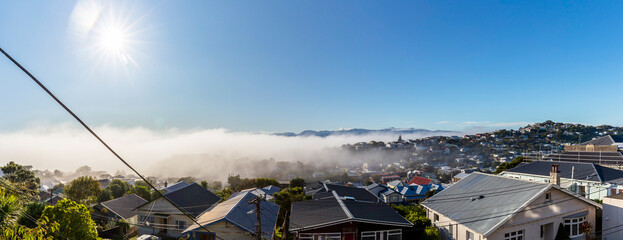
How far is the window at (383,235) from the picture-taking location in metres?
18.8

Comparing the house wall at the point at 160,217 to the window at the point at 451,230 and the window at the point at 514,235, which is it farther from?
the window at the point at 514,235

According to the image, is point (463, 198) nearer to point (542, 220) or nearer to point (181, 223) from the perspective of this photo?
point (542, 220)

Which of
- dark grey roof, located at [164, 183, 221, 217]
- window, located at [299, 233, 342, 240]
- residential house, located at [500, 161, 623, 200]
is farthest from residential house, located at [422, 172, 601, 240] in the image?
dark grey roof, located at [164, 183, 221, 217]

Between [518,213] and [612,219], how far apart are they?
25.1ft

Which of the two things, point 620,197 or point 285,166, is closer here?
point 620,197

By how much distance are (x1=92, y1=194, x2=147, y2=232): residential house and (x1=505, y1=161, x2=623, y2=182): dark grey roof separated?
156 feet

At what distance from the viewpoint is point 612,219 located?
708 inches

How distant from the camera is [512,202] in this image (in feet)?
56.4

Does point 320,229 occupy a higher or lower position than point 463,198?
lower

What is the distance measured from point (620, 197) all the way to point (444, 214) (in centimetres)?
1074

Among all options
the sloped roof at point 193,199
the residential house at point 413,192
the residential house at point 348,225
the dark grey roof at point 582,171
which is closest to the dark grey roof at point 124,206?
the sloped roof at point 193,199

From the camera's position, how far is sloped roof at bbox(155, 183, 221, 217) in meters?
32.0

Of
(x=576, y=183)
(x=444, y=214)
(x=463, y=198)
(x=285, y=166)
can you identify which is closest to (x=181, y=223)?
(x=444, y=214)

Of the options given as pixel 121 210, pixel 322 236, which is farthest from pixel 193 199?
pixel 322 236
